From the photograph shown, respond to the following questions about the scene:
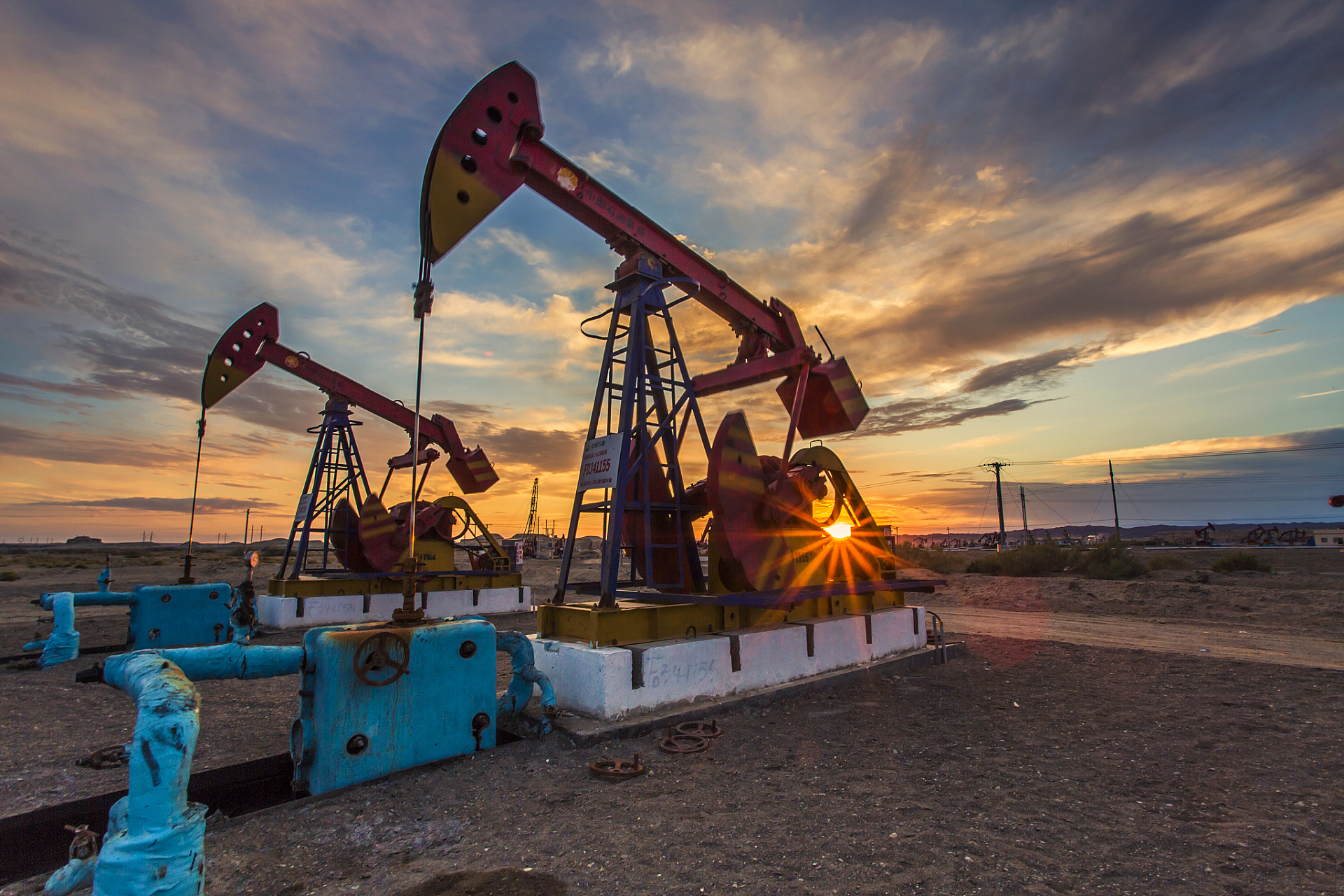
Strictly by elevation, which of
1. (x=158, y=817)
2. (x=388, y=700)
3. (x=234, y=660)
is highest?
(x=234, y=660)

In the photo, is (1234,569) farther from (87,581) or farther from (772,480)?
(87,581)

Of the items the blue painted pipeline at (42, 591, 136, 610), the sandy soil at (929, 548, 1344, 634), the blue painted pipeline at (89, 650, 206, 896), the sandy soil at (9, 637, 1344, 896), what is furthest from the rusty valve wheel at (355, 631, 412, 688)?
the sandy soil at (929, 548, 1344, 634)

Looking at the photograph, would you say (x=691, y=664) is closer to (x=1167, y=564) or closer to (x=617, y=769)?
(x=617, y=769)

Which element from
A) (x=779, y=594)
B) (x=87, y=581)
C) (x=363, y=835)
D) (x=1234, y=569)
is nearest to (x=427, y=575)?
(x=779, y=594)

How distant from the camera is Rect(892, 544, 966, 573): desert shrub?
3155 cm

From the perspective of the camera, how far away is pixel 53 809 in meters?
3.89

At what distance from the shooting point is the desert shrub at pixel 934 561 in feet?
104

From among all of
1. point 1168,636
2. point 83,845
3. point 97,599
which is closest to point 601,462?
point 83,845

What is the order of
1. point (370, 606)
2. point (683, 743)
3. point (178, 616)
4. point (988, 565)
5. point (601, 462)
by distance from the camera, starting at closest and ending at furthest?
point (683, 743) < point (601, 462) < point (178, 616) < point (370, 606) < point (988, 565)

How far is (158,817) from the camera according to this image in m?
2.27

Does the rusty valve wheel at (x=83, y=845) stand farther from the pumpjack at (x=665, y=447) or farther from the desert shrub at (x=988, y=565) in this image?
the desert shrub at (x=988, y=565)

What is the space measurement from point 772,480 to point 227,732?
6.15m

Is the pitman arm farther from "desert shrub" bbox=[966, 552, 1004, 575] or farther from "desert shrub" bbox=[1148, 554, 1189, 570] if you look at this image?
"desert shrub" bbox=[1148, 554, 1189, 570]

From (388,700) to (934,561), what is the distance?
3435cm
